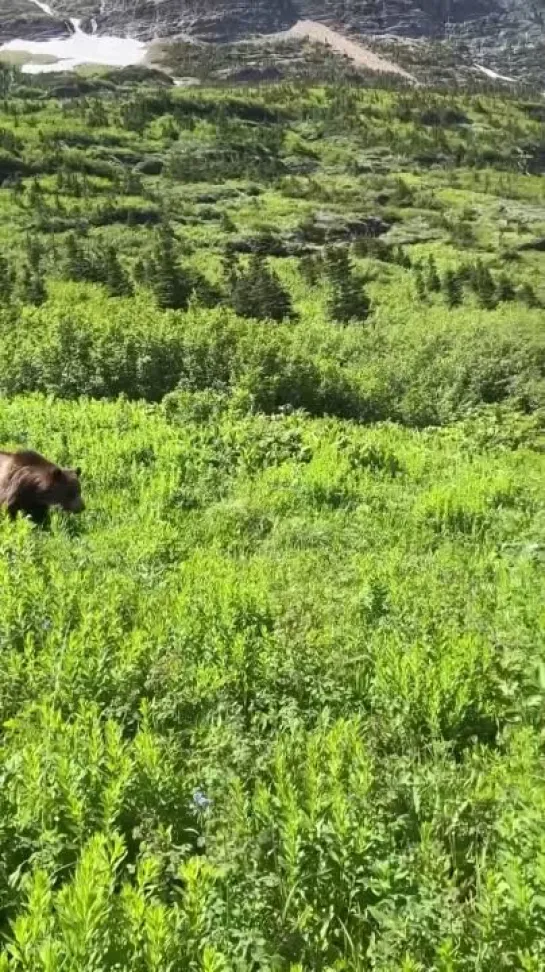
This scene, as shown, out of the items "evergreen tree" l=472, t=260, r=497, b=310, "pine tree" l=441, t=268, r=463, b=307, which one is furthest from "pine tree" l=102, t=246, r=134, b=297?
"evergreen tree" l=472, t=260, r=497, b=310

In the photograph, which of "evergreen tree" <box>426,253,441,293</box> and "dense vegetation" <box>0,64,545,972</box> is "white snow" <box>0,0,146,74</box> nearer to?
"evergreen tree" <box>426,253,441,293</box>

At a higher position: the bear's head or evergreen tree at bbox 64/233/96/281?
the bear's head

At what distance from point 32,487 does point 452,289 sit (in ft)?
75.6

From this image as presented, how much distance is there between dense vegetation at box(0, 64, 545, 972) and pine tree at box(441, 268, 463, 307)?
3.90 m

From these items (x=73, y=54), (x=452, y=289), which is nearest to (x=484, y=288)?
(x=452, y=289)

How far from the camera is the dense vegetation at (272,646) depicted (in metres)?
3.44

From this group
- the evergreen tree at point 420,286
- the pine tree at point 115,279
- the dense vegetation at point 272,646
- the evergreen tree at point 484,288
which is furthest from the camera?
the evergreen tree at point 420,286

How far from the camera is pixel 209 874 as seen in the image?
11.4 feet

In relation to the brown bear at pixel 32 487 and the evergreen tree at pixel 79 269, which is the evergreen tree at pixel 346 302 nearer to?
the evergreen tree at pixel 79 269

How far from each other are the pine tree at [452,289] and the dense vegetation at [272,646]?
390cm

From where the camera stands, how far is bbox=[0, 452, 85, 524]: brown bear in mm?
8703

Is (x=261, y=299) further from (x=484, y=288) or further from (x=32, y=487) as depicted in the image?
(x=32, y=487)

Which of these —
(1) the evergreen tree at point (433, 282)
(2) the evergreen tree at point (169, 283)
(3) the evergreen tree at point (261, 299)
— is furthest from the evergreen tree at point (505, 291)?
(2) the evergreen tree at point (169, 283)

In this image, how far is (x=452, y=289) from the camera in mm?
28859
